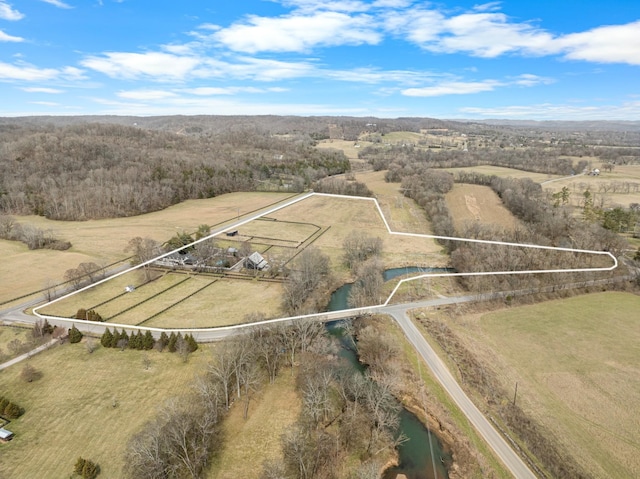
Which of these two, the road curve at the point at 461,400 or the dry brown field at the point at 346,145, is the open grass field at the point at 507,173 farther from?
the road curve at the point at 461,400

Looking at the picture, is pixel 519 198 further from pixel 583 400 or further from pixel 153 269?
pixel 153 269

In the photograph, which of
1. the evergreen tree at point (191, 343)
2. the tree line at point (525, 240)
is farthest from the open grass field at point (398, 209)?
the evergreen tree at point (191, 343)

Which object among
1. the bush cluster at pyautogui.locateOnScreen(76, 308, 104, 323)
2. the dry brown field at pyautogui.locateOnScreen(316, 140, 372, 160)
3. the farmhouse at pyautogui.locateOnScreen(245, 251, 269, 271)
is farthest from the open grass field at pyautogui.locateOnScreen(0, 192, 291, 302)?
the dry brown field at pyautogui.locateOnScreen(316, 140, 372, 160)

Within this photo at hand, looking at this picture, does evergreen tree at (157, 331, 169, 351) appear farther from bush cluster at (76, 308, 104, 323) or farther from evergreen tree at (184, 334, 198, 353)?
bush cluster at (76, 308, 104, 323)

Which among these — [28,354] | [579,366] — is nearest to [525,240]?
[579,366]

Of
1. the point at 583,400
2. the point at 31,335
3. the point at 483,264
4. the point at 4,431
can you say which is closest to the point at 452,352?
the point at 583,400

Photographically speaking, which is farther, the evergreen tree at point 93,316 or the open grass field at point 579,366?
the evergreen tree at point 93,316
